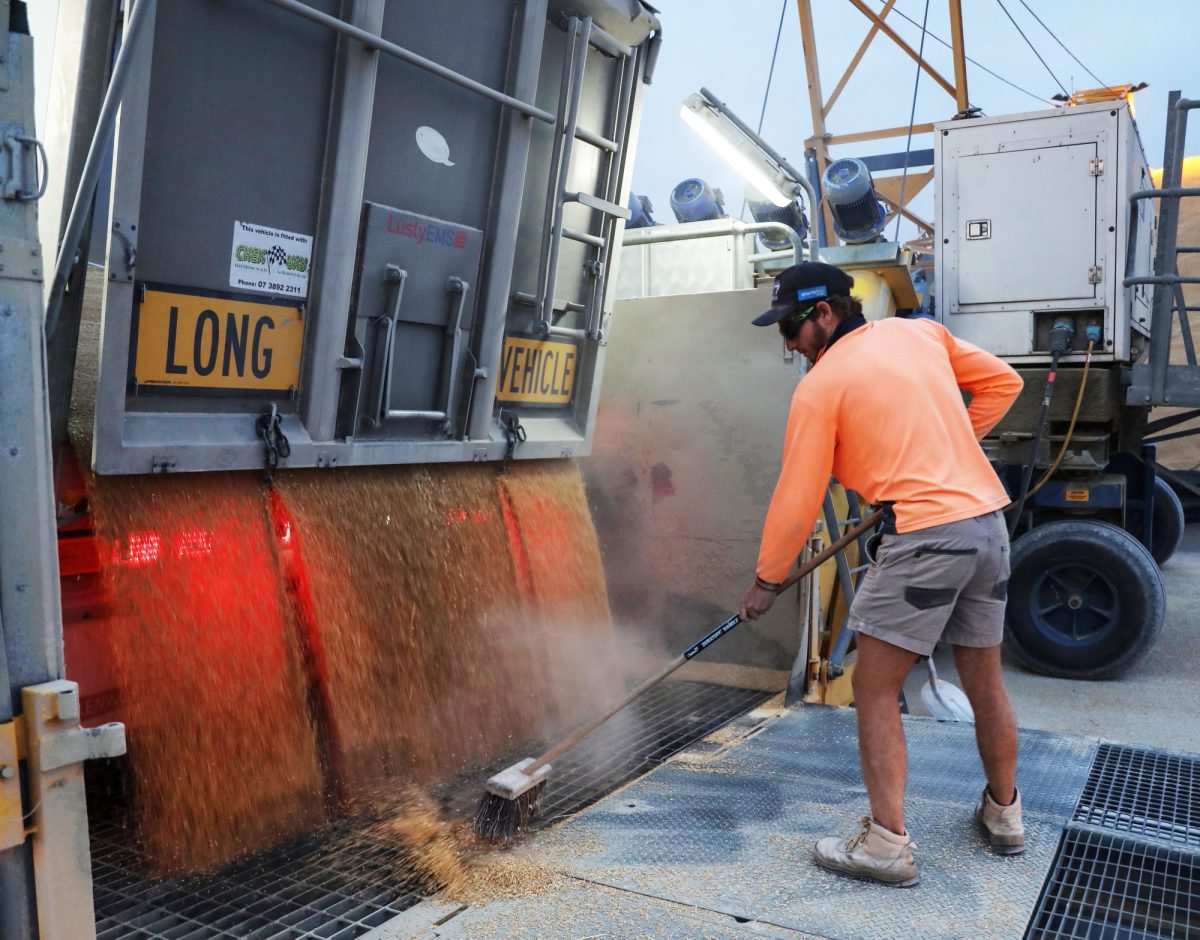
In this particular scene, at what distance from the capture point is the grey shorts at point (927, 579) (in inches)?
109

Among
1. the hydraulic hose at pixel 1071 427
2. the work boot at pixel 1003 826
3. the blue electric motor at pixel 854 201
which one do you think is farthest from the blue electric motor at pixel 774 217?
the work boot at pixel 1003 826

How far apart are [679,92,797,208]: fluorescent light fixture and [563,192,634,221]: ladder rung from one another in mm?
1136

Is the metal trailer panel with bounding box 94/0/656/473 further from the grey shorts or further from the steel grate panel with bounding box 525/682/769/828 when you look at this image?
the grey shorts

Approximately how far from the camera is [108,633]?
3162 millimetres

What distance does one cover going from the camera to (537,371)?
4.51m

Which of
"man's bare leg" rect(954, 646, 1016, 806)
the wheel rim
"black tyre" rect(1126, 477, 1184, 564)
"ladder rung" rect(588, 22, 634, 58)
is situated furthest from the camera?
"black tyre" rect(1126, 477, 1184, 564)

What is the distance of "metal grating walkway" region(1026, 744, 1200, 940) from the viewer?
2.55m

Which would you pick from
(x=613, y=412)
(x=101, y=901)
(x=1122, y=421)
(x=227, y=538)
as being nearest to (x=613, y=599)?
(x=613, y=412)

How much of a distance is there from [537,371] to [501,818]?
2.06 metres

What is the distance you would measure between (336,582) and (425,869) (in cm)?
105

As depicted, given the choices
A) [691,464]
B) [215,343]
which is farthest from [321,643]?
[691,464]

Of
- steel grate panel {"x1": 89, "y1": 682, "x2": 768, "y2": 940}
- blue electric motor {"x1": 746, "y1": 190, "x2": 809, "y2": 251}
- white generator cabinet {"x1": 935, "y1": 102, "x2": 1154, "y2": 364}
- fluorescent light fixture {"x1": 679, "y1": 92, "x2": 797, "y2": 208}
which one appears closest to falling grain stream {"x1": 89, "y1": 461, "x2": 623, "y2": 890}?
steel grate panel {"x1": 89, "y1": 682, "x2": 768, "y2": 940}

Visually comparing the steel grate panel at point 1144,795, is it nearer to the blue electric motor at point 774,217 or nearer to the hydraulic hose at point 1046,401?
the hydraulic hose at point 1046,401

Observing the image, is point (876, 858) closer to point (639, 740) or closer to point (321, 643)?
point (639, 740)
